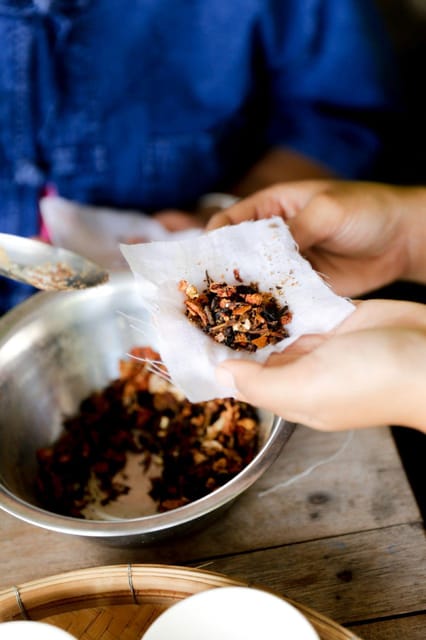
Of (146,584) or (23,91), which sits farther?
(23,91)

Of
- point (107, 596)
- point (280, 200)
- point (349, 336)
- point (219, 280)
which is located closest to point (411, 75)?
point (280, 200)

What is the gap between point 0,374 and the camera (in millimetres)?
810

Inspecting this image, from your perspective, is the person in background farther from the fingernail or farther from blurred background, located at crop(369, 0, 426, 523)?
blurred background, located at crop(369, 0, 426, 523)

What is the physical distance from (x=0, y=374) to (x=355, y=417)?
1.49 ft

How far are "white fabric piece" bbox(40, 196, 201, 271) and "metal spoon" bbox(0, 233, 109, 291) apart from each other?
28 cm

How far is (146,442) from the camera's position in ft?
2.88

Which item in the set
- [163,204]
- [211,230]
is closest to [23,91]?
[163,204]

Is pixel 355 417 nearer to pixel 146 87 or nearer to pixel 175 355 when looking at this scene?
pixel 175 355

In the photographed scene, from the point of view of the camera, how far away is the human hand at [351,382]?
23.7 inches

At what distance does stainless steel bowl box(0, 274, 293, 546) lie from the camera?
2.62 feet

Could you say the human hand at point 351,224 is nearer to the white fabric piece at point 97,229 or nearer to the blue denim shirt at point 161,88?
the white fabric piece at point 97,229

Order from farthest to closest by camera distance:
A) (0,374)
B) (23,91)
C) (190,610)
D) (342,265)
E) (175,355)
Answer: (23,91) < (342,265) < (0,374) < (175,355) < (190,610)

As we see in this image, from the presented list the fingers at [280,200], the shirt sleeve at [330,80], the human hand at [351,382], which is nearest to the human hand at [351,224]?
the fingers at [280,200]

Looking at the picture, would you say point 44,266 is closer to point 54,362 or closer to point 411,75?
point 54,362
